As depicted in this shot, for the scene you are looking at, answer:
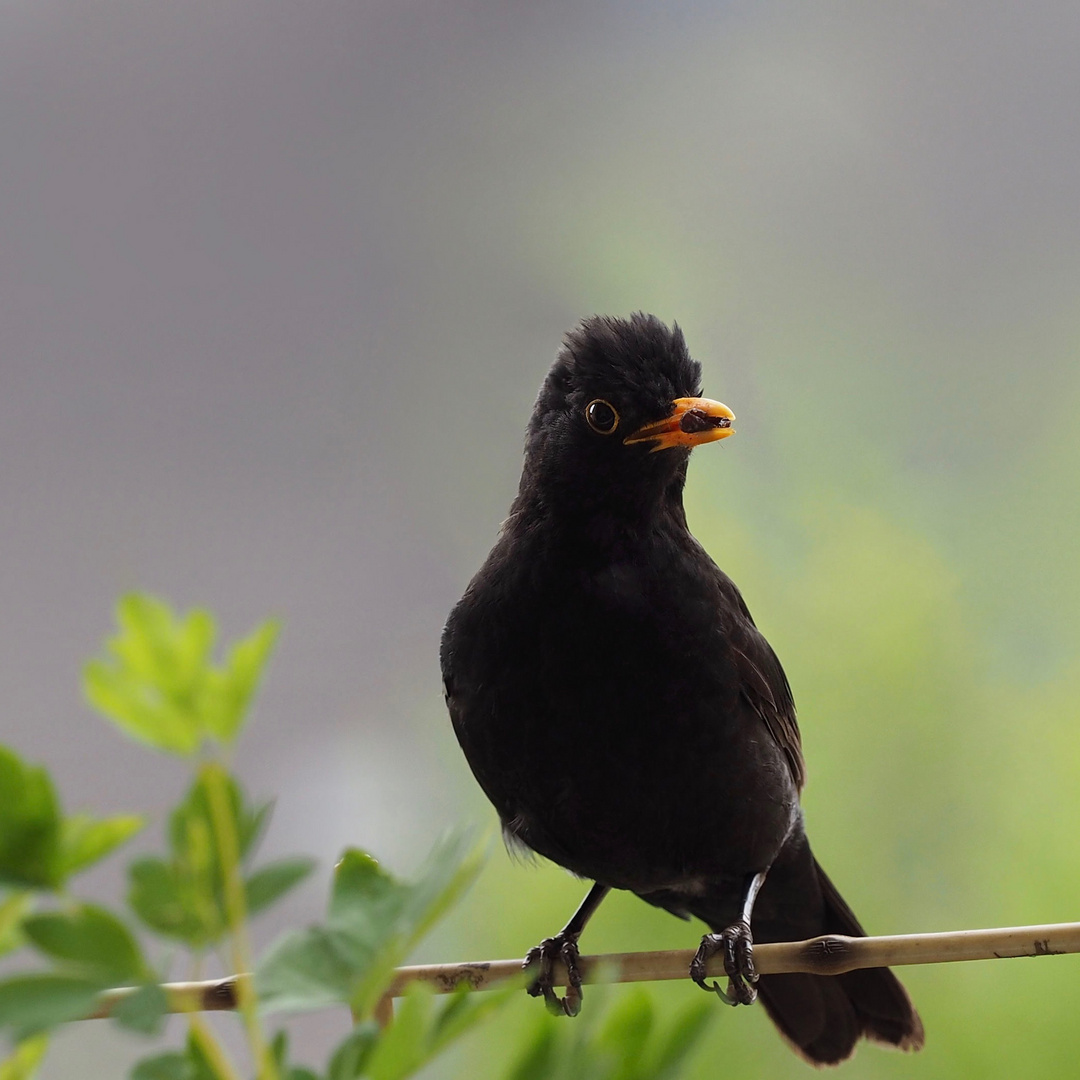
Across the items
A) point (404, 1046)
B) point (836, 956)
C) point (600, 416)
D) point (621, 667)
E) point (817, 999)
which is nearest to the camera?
point (404, 1046)

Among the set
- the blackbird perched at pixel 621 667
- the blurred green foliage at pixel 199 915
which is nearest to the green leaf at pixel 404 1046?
the blurred green foliage at pixel 199 915

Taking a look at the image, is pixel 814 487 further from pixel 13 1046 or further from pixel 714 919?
pixel 13 1046

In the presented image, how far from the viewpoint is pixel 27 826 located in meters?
0.35

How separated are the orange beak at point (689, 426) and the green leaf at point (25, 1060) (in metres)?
1.20

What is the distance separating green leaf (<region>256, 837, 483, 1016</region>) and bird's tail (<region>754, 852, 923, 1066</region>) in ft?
5.19

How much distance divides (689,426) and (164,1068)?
1257 millimetres

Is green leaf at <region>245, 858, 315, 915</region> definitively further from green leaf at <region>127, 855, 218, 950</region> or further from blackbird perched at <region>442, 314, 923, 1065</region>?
blackbird perched at <region>442, 314, 923, 1065</region>

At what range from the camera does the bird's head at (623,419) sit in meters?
1.59

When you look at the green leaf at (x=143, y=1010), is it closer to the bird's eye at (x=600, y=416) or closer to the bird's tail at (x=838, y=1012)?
the bird's eye at (x=600, y=416)

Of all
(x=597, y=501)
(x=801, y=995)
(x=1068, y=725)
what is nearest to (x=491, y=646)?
(x=597, y=501)

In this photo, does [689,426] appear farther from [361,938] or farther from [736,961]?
[361,938]

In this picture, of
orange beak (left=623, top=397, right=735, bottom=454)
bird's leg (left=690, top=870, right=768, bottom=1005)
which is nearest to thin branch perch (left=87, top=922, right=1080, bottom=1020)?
bird's leg (left=690, top=870, right=768, bottom=1005)

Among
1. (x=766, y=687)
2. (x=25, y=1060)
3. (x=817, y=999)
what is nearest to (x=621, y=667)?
(x=766, y=687)

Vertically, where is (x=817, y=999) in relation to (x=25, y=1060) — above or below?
below
